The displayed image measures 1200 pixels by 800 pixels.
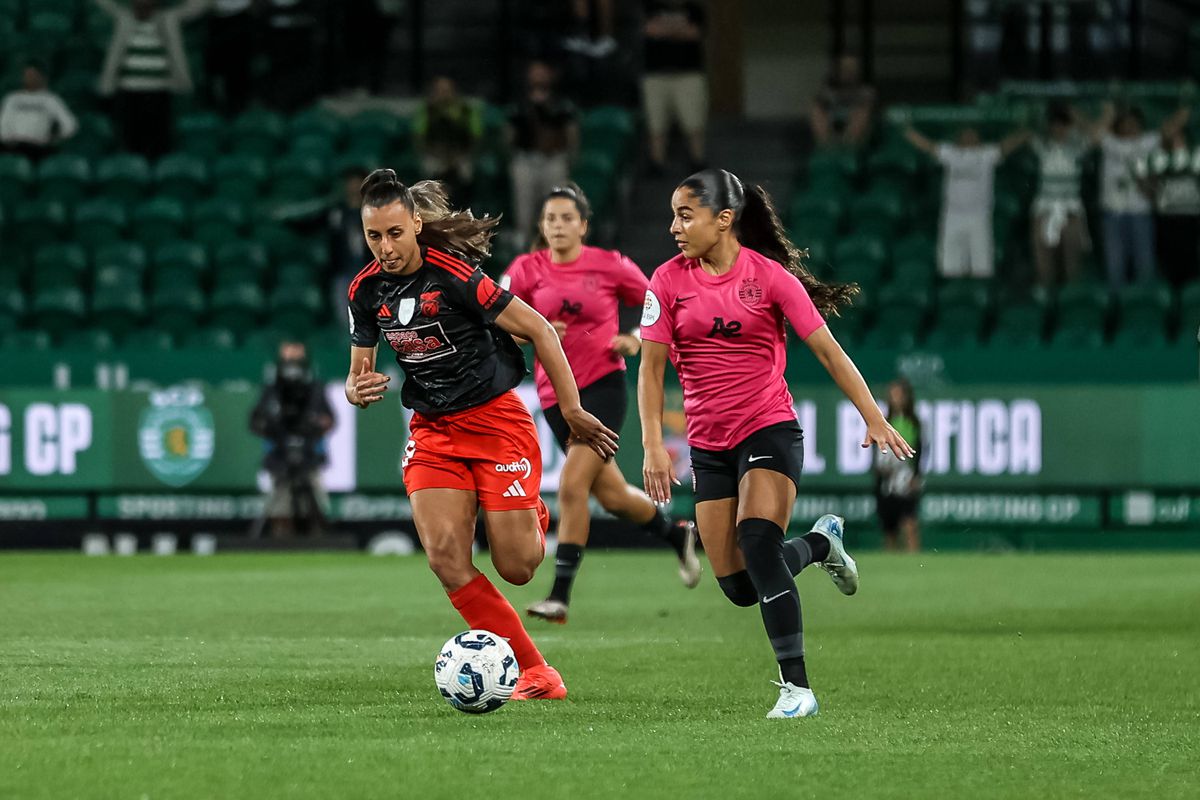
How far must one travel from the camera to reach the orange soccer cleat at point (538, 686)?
344 inches

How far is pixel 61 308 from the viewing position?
2277 centimetres

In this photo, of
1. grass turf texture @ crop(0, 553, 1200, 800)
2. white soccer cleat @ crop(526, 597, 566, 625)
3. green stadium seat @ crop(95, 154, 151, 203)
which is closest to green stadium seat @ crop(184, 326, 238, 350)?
green stadium seat @ crop(95, 154, 151, 203)

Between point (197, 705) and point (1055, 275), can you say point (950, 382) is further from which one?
point (197, 705)

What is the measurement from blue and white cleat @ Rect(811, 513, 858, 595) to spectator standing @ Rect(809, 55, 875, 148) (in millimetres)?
15525

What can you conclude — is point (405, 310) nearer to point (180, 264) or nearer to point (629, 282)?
point (629, 282)

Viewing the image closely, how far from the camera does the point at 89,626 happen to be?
12.2 meters

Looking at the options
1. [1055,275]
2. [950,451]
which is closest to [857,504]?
[950,451]

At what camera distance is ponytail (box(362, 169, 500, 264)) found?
8.37m

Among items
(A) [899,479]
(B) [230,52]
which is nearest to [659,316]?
(A) [899,479]

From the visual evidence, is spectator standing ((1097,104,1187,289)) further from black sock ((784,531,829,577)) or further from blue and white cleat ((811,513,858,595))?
black sock ((784,531,829,577))

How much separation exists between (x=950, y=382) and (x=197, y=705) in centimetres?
1368

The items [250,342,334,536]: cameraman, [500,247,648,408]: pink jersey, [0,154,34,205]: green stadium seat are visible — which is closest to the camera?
[500,247,648,408]: pink jersey

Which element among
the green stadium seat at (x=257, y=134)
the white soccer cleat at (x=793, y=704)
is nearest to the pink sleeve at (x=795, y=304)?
the white soccer cleat at (x=793, y=704)

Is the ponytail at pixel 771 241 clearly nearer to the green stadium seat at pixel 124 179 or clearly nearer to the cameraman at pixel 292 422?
the cameraman at pixel 292 422
